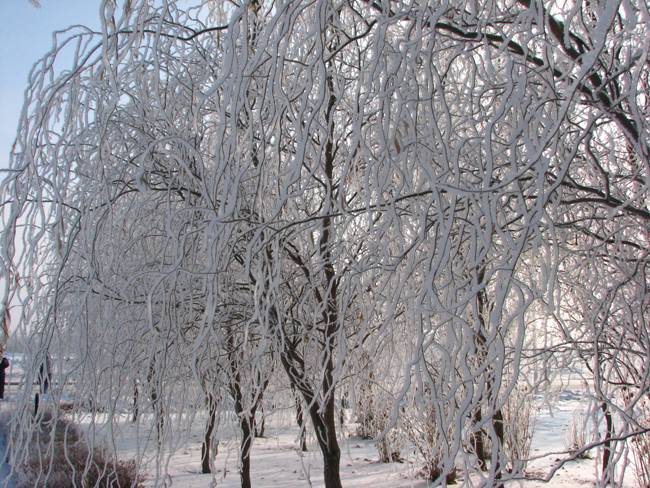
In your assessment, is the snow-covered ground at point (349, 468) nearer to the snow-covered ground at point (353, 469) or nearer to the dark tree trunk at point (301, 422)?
the snow-covered ground at point (353, 469)

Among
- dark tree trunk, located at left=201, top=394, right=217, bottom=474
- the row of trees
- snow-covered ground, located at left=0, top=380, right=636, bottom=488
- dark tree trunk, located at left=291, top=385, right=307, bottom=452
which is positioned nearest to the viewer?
the row of trees

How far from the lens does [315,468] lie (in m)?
7.95

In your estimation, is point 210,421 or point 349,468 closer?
point 210,421

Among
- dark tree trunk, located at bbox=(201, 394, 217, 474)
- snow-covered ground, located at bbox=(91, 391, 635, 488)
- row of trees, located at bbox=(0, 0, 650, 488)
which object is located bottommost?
snow-covered ground, located at bbox=(91, 391, 635, 488)

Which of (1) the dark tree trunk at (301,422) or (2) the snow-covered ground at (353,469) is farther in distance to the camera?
(2) the snow-covered ground at (353,469)

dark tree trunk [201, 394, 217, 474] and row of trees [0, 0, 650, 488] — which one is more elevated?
row of trees [0, 0, 650, 488]

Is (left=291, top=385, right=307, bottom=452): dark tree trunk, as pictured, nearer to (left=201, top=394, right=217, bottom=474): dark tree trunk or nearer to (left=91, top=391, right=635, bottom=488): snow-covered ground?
(left=91, top=391, right=635, bottom=488): snow-covered ground

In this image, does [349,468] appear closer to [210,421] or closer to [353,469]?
[353,469]

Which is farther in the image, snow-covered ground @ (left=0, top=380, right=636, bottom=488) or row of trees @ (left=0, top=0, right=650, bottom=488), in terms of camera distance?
snow-covered ground @ (left=0, top=380, right=636, bottom=488)

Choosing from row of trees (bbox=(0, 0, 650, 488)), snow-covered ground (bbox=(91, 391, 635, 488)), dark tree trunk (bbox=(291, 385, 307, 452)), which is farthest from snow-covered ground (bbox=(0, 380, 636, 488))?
row of trees (bbox=(0, 0, 650, 488))

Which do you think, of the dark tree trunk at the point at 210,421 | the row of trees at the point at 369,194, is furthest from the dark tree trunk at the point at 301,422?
the dark tree trunk at the point at 210,421

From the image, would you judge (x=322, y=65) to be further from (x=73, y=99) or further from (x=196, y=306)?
(x=196, y=306)

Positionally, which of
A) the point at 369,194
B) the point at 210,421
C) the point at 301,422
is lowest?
the point at 210,421

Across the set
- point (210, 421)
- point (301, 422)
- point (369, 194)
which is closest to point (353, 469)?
point (210, 421)
